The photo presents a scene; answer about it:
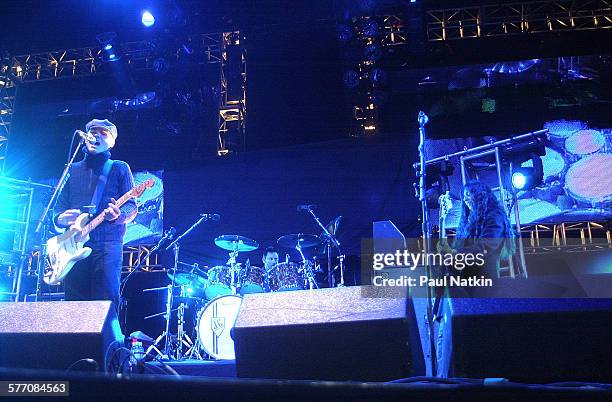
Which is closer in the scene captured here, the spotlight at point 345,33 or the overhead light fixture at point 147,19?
the spotlight at point 345,33

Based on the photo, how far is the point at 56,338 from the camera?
2.06m

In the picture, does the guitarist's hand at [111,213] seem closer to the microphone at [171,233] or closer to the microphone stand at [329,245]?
the microphone at [171,233]

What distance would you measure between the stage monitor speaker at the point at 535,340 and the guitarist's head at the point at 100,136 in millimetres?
3500

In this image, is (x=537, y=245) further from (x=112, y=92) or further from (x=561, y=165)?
(x=112, y=92)

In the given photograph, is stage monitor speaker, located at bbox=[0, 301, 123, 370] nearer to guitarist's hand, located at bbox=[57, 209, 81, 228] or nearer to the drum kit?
guitarist's hand, located at bbox=[57, 209, 81, 228]

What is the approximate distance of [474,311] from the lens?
1.78m

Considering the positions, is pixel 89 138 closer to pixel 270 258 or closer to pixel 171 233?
pixel 171 233

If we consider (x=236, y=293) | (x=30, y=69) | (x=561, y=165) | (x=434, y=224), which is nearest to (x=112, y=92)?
(x=30, y=69)

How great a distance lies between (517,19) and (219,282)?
603cm

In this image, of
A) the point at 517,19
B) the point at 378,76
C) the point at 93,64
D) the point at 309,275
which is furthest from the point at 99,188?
the point at 517,19

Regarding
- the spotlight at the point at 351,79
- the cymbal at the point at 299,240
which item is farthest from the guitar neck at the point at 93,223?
the spotlight at the point at 351,79

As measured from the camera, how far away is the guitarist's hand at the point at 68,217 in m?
4.16

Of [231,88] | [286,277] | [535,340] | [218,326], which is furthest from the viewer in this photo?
[231,88]

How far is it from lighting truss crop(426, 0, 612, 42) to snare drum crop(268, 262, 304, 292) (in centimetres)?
441
